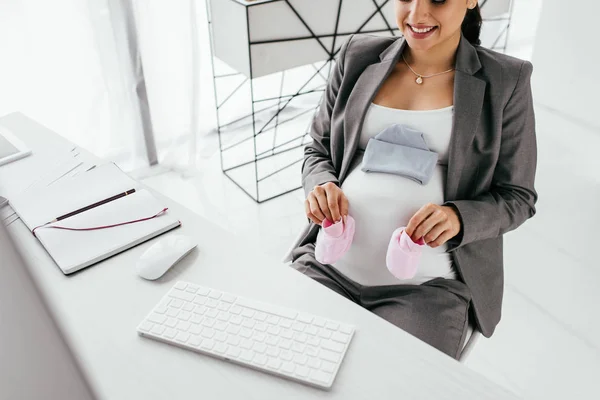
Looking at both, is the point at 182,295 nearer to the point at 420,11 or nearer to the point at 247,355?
the point at 247,355

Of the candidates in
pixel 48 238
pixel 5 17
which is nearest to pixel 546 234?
pixel 48 238

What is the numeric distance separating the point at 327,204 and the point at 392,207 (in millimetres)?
141

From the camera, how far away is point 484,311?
4.23 ft

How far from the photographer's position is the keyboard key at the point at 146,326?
957 millimetres

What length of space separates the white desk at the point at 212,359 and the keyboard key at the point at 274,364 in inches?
0.8

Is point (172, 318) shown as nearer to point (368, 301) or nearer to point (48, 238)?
point (48, 238)

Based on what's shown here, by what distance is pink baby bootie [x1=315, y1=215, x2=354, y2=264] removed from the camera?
46.5 inches

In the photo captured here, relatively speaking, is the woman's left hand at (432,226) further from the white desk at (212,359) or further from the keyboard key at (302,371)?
the keyboard key at (302,371)

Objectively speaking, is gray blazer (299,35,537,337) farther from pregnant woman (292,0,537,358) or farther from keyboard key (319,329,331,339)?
keyboard key (319,329,331,339)

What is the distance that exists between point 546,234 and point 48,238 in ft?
4.69

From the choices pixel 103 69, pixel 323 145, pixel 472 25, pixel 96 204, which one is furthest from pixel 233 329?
pixel 103 69

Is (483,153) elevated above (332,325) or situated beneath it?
elevated above

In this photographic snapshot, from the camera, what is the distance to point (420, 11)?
1.17 meters

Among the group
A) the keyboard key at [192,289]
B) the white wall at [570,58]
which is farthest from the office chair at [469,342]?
the white wall at [570,58]
